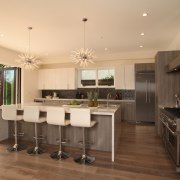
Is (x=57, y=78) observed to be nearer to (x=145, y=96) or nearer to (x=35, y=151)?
(x=145, y=96)

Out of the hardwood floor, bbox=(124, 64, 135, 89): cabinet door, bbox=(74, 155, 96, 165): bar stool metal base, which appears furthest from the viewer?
Answer: bbox=(124, 64, 135, 89): cabinet door

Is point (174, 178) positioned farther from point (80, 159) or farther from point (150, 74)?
Result: point (150, 74)

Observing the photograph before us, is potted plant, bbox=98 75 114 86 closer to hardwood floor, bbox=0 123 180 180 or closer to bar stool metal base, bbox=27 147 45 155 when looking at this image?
hardwood floor, bbox=0 123 180 180

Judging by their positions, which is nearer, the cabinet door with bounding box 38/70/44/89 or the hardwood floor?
the hardwood floor

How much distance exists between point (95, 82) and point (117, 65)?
4.04 ft

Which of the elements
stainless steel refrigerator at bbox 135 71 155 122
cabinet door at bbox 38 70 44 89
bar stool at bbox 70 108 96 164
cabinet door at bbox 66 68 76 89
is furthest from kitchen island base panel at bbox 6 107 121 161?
cabinet door at bbox 38 70 44 89

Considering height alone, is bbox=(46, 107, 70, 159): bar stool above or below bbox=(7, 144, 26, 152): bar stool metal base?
above

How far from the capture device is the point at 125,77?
21.4 ft

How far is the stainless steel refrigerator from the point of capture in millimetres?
5996

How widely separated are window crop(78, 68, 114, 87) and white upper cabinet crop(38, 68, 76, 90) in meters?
0.45

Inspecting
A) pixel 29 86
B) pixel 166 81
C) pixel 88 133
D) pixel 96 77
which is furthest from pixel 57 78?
pixel 166 81

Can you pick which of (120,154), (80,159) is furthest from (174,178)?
(80,159)

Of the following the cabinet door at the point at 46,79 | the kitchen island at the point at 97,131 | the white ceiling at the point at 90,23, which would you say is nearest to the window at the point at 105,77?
the white ceiling at the point at 90,23

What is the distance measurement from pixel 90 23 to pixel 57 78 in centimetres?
418
